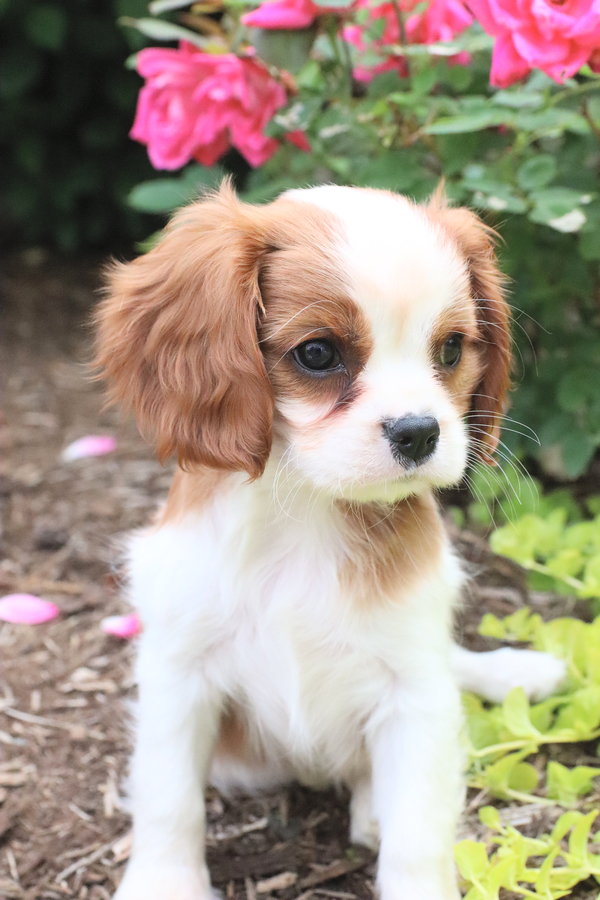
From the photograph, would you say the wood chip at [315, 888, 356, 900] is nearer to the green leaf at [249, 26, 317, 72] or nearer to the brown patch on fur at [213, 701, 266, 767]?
the brown patch on fur at [213, 701, 266, 767]

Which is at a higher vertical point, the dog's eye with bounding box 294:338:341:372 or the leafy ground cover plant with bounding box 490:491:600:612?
the dog's eye with bounding box 294:338:341:372

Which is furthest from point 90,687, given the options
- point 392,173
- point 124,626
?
point 392,173

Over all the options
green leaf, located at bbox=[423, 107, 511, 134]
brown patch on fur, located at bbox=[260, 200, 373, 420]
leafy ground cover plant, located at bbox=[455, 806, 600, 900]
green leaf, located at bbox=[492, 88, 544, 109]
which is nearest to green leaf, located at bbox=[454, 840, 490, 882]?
leafy ground cover plant, located at bbox=[455, 806, 600, 900]

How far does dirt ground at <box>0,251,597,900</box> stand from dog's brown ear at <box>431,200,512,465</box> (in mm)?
876

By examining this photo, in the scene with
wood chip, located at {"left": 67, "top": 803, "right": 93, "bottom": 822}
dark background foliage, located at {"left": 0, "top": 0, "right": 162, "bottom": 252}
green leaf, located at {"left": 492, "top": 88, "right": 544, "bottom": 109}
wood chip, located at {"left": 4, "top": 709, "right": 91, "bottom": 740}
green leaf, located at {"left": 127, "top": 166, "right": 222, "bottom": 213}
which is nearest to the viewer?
wood chip, located at {"left": 67, "top": 803, "right": 93, "bottom": 822}

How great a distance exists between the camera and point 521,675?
8.17 feet

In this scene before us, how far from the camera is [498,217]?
294cm

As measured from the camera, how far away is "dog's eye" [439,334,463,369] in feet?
6.09

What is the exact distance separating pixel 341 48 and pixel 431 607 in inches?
77.2

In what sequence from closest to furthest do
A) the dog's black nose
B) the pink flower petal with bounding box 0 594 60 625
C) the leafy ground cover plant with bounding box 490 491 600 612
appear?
the dog's black nose → the pink flower petal with bounding box 0 594 60 625 → the leafy ground cover plant with bounding box 490 491 600 612

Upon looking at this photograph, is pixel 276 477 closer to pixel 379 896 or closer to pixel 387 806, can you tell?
pixel 387 806

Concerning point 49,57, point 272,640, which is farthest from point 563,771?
point 49,57

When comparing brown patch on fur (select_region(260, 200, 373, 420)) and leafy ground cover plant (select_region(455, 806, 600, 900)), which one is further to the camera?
leafy ground cover plant (select_region(455, 806, 600, 900))

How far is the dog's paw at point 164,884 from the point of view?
1950 mm
